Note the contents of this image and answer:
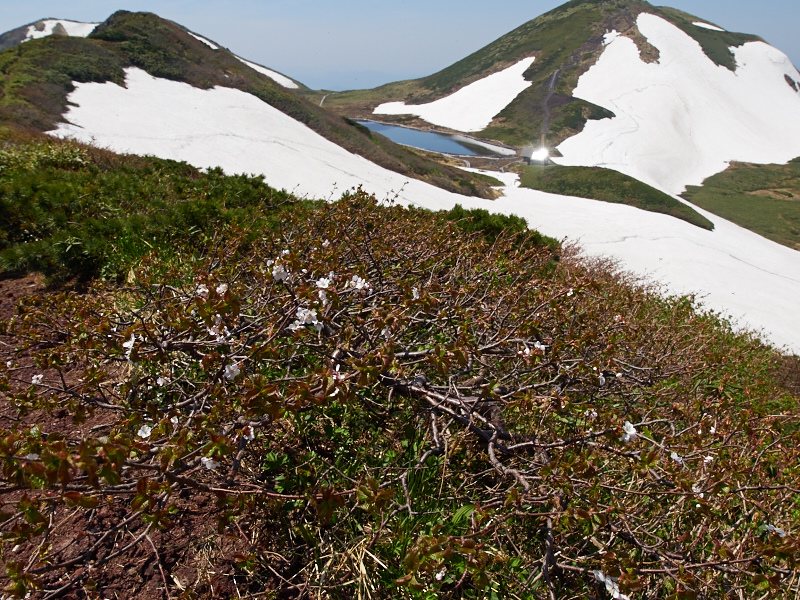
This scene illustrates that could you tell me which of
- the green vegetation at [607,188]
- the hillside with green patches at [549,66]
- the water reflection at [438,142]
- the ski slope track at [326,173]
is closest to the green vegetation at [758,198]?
the green vegetation at [607,188]

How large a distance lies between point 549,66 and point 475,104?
11719mm

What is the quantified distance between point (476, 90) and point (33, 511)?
7580 centimetres

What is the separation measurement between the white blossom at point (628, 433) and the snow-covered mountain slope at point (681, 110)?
46.4m

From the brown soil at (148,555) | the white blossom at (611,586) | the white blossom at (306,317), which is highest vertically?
the white blossom at (306,317)

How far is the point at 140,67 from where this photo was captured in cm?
1780

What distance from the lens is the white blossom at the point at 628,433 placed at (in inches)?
72.4

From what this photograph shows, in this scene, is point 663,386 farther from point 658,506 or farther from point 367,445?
point 367,445

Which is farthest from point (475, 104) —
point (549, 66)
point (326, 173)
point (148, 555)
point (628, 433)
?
point (148, 555)

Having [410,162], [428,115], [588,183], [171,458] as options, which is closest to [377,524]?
[171,458]

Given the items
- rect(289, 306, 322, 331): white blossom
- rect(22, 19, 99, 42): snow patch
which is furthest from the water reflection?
rect(289, 306, 322, 331): white blossom

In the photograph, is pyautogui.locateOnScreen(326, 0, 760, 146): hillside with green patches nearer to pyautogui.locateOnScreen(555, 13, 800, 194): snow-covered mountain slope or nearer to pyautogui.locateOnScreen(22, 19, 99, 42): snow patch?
pyautogui.locateOnScreen(555, 13, 800, 194): snow-covered mountain slope

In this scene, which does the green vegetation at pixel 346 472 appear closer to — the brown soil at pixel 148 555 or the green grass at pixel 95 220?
the brown soil at pixel 148 555

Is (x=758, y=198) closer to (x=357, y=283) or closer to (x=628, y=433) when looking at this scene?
(x=628, y=433)

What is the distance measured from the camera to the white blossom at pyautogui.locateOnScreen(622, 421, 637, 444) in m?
1.84
